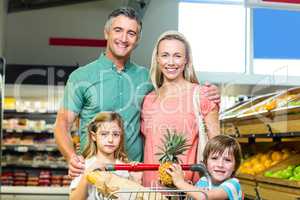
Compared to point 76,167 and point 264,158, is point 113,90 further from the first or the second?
point 264,158

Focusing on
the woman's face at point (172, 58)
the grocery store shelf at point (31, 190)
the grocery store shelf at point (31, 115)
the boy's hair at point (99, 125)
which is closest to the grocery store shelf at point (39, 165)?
the grocery store shelf at point (31, 115)

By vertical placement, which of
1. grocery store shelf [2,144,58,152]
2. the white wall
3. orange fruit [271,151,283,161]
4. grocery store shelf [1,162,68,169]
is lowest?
grocery store shelf [1,162,68,169]

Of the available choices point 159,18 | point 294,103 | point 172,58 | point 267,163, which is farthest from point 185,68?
point 159,18

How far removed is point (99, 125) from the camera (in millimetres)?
2404

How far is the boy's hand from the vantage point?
78.7 inches

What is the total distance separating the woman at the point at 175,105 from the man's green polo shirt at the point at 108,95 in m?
0.09

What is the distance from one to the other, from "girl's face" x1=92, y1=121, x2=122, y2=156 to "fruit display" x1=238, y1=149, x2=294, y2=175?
2.63 meters

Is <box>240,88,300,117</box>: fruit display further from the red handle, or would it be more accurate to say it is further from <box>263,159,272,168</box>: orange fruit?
the red handle

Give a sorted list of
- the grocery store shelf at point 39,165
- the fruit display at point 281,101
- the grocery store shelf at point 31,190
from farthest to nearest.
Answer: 1. the grocery store shelf at point 39,165
2. the grocery store shelf at point 31,190
3. the fruit display at point 281,101

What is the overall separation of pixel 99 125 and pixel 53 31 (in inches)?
300

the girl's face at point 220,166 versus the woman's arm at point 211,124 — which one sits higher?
the woman's arm at point 211,124

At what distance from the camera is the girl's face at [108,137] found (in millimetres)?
2396

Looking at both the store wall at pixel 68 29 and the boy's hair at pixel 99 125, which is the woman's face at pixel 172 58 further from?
the store wall at pixel 68 29

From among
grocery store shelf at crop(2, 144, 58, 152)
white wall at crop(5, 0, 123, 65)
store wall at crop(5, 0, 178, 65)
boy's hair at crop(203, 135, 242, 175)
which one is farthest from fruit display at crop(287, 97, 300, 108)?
white wall at crop(5, 0, 123, 65)
